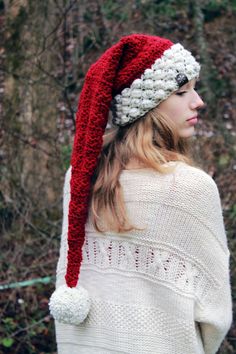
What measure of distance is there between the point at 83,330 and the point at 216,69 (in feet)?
20.4

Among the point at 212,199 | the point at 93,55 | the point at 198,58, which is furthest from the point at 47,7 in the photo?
the point at 212,199

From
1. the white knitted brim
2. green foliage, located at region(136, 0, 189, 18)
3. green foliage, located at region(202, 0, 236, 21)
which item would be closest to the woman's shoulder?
the white knitted brim

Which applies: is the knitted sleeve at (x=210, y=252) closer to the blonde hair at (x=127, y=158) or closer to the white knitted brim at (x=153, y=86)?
the blonde hair at (x=127, y=158)

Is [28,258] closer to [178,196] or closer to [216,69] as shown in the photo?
[178,196]

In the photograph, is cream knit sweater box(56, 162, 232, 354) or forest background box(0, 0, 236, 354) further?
forest background box(0, 0, 236, 354)

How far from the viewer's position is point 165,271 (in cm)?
269

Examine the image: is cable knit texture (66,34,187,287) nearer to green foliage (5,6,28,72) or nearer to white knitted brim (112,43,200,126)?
white knitted brim (112,43,200,126)

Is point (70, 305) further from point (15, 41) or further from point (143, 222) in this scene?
point (15, 41)

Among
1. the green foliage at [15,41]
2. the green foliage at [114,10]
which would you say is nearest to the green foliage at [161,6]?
the green foliage at [114,10]

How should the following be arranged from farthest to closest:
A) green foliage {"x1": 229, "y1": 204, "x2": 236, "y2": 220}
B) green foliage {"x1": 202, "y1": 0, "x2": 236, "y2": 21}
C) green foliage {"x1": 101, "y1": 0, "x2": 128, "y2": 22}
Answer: green foliage {"x1": 202, "y1": 0, "x2": 236, "y2": 21}
green foliage {"x1": 101, "y1": 0, "x2": 128, "y2": 22}
green foliage {"x1": 229, "y1": 204, "x2": 236, "y2": 220}

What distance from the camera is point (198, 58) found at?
26.2ft

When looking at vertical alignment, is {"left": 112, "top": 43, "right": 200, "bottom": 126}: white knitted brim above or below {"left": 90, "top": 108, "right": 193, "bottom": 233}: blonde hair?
above

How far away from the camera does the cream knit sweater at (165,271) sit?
8.77ft

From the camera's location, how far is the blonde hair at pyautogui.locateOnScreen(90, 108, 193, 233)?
269 cm
